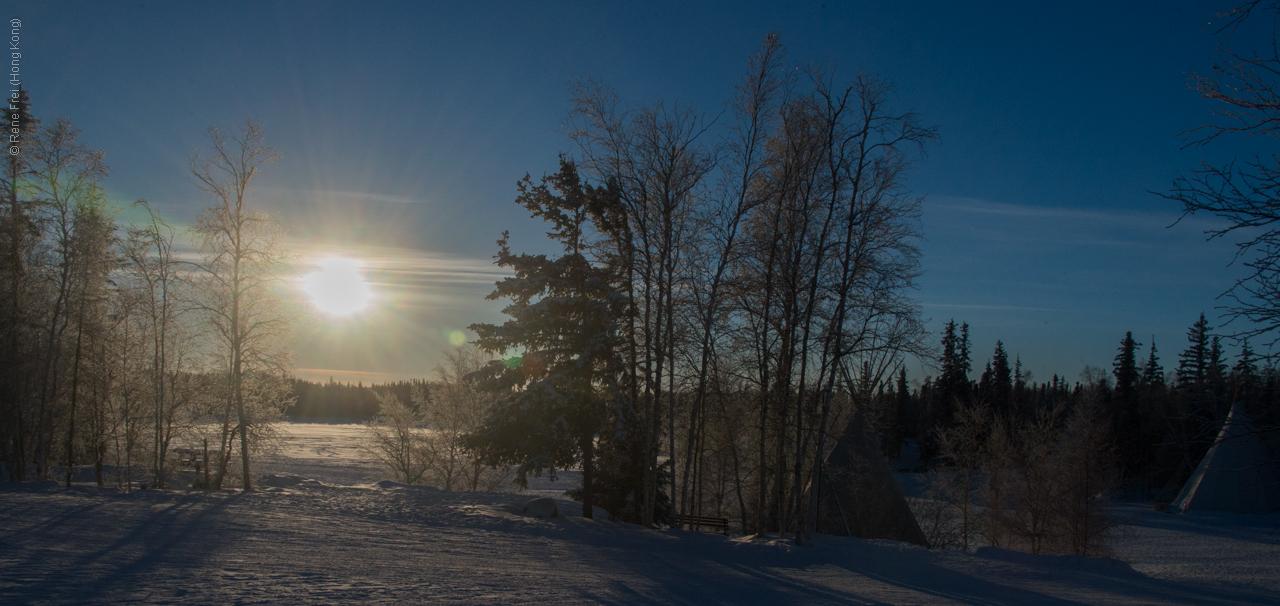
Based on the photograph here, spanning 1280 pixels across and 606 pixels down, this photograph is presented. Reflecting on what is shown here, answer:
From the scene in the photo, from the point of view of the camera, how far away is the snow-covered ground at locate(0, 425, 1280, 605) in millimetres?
7211

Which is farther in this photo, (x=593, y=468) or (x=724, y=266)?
(x=593, y=468)

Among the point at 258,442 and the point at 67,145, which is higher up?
the point at 67,145

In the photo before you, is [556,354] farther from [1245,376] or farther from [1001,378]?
[1001,378]

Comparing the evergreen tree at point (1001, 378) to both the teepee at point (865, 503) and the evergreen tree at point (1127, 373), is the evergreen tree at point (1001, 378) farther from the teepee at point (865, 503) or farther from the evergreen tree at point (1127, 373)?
the teepee at point (865, 503)

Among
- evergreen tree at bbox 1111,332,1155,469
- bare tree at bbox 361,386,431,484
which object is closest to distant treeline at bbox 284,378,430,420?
bare tree at bbox 361,386,431,484

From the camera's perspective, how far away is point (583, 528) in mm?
15172

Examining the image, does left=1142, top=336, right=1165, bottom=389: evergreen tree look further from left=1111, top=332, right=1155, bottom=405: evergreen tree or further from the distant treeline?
the distant treeline

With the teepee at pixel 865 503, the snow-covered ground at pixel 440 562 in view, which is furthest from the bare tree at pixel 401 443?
the teepee at pixel 865 503

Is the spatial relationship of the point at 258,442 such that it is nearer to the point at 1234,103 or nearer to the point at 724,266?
the point at 724,266

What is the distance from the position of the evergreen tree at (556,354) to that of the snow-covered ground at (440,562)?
73.2 inches

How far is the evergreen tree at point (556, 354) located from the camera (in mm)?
15617

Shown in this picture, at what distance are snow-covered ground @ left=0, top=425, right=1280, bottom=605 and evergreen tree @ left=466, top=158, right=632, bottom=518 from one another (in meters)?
1.86

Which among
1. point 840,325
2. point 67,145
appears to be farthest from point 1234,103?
point 67,145

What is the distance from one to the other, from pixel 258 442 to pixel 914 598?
1987 cm
